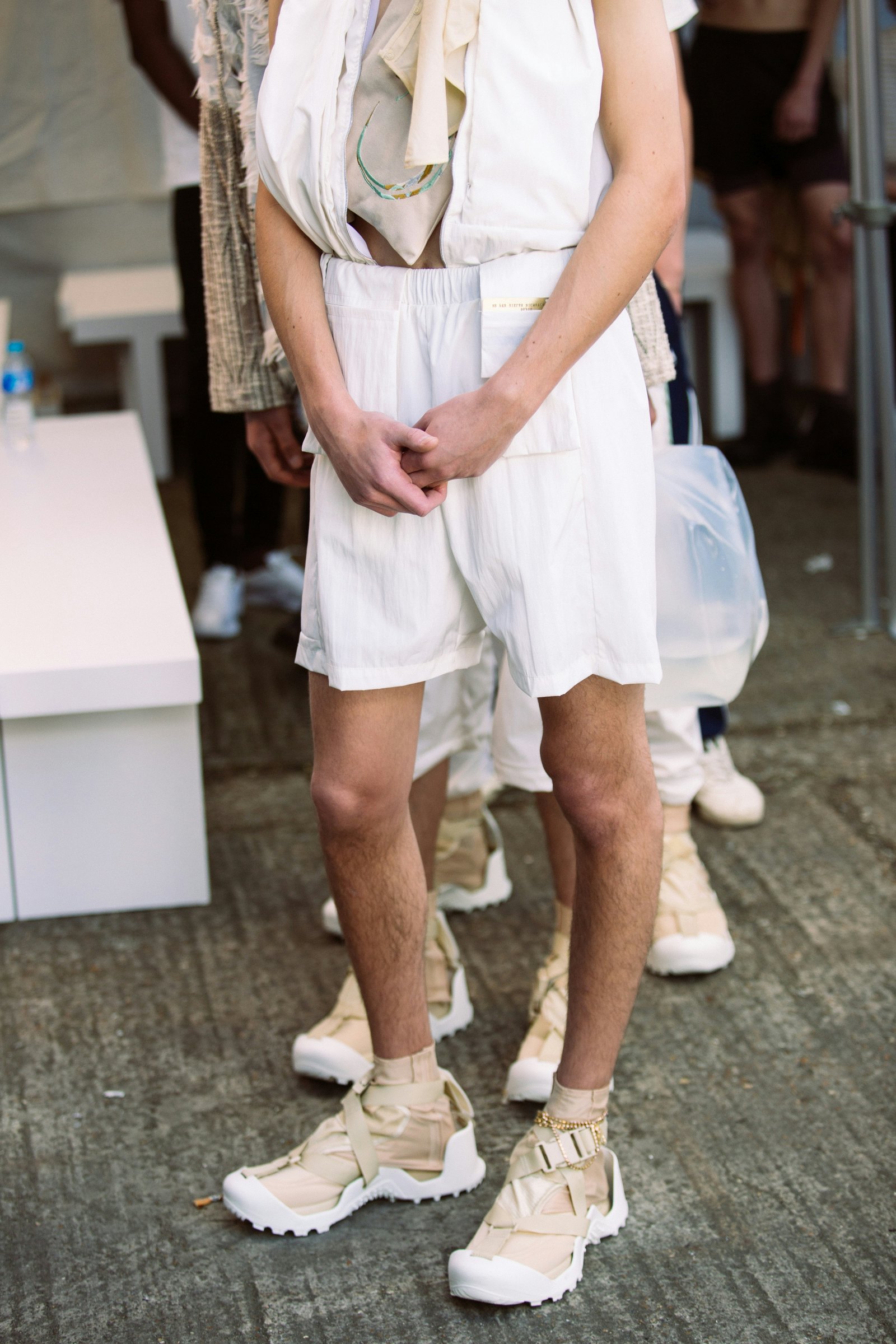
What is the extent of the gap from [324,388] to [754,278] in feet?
12.5

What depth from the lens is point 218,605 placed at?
12.0 feet

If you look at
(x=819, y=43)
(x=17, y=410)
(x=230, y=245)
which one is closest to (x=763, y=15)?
(x=819, y=43)

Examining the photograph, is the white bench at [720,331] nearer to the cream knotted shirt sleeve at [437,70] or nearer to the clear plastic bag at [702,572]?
the clear plastic bag at [702,572]

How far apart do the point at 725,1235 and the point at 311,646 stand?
809 mm

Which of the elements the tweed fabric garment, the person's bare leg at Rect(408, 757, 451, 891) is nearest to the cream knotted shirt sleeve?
the tweed fabric garment

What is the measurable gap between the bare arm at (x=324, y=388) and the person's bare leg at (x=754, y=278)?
3601 mm

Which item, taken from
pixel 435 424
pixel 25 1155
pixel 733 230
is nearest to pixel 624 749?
pixel 435 424

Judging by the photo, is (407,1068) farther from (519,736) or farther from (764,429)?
(764,429)

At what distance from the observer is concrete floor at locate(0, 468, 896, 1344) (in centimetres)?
157

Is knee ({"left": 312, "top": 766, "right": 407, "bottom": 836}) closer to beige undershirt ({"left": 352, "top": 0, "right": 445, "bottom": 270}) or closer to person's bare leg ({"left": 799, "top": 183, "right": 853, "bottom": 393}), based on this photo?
beige undershirt ({"left": 352, "top": 0, "right": 445, "bottom": 270})

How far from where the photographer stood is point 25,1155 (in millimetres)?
1823

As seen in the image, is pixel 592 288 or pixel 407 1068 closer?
pixel 592 288

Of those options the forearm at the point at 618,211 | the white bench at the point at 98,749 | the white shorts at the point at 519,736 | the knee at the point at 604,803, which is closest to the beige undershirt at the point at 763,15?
the white bench at the point at 98,749

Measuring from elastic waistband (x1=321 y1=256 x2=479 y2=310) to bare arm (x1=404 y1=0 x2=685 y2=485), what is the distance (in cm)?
9
